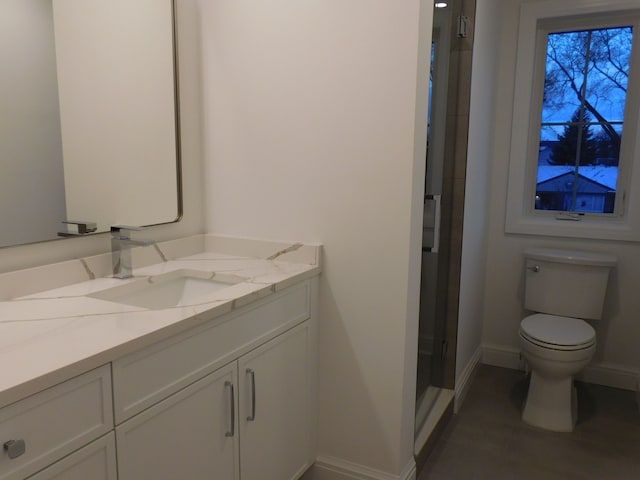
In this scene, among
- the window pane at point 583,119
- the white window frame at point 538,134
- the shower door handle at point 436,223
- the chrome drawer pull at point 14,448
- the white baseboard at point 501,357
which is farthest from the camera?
the white baseboard at point 501,357

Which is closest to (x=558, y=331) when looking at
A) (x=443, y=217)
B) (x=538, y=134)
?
(x=443, y=217)

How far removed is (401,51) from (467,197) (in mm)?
1002

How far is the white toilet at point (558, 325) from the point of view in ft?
7.68

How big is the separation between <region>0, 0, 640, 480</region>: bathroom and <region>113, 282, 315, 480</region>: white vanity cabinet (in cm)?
16

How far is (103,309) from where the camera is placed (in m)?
1.25

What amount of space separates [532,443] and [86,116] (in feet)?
7.36

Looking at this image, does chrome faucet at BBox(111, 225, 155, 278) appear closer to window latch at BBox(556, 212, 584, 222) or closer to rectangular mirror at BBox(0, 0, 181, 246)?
rectangular mirror at BBox(0, 0, 181, 246)

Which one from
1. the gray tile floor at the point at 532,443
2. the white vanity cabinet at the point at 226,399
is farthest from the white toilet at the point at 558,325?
the white vanity cabinet at the point at 226,399

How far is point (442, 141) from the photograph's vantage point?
221 centimetres

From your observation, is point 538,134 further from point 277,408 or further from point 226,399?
point 226,399

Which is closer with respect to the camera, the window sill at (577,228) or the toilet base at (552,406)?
the toilet base at (552,406)

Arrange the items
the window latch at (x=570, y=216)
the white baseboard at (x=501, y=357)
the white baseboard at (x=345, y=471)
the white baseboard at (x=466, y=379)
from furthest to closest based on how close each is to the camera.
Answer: the white baseboard at (x=501, y=357) → the window latch at (x=570, y=216) → the white baseboard at (x=466, y=379) → the white baseboard at (x=345, y=471)

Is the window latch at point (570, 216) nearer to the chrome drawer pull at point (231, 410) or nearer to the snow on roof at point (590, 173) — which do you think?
the snow on roof at point (590, 173)

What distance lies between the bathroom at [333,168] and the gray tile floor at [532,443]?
1.17 feet
